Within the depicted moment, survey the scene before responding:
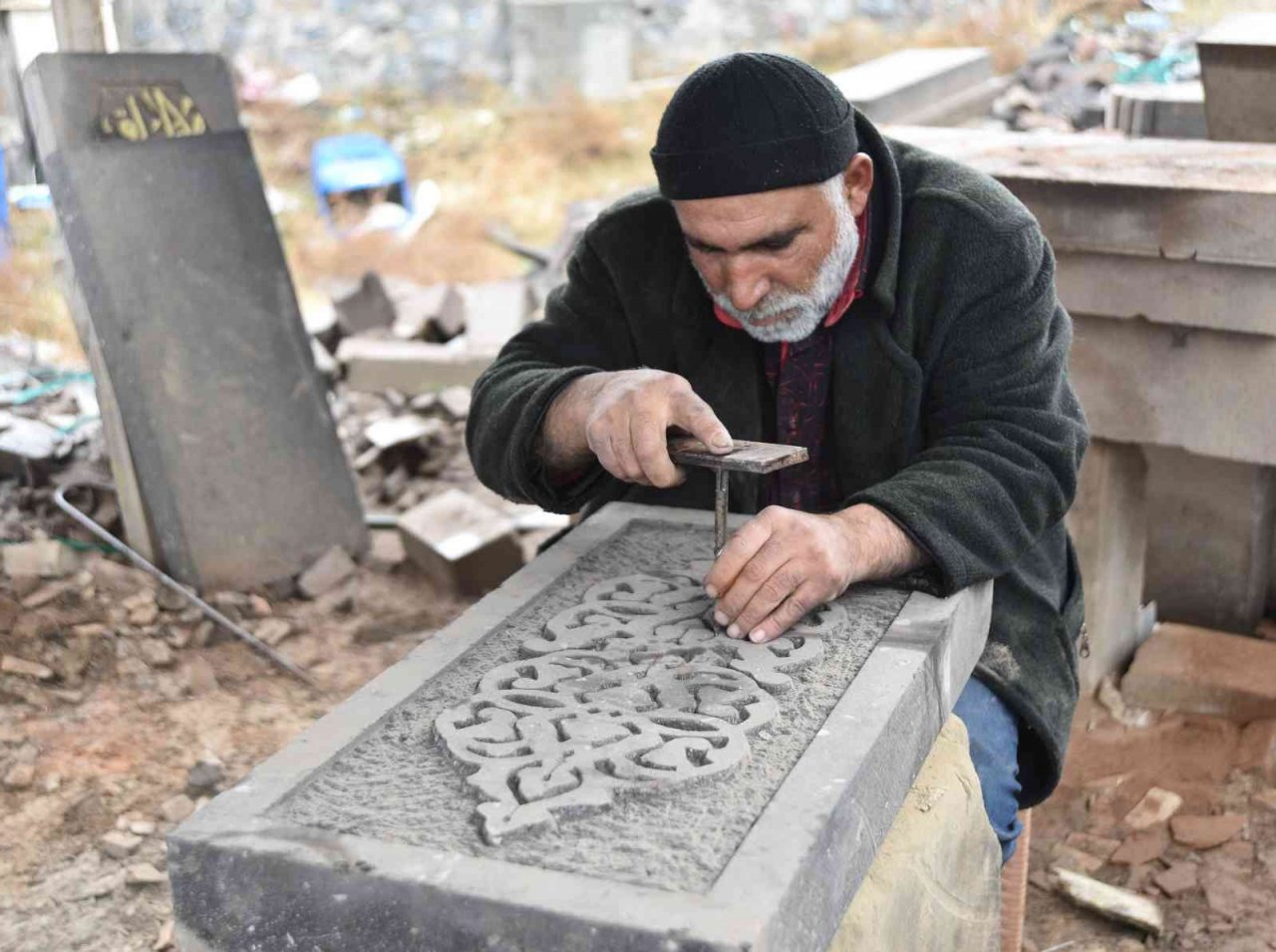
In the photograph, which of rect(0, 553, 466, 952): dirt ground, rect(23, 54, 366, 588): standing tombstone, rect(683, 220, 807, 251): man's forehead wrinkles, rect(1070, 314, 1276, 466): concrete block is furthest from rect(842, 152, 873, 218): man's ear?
rect(23, 54, 366, 588): standing tombstone

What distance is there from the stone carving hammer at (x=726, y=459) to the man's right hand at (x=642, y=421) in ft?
0.05

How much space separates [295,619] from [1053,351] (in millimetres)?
2756

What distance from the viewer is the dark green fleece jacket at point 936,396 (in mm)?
2172

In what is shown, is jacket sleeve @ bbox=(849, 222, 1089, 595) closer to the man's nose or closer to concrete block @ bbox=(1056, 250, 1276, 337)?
the man's nose

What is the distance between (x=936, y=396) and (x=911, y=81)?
15.9 feet

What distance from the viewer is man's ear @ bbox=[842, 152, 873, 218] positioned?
91.7 inches

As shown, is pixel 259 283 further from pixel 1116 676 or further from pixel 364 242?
pixel 364 242

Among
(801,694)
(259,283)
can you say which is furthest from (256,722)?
(801,694)

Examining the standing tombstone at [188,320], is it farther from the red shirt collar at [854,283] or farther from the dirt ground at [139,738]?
the red shirt collar at [854,283]

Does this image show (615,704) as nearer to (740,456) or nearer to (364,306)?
(740,456)

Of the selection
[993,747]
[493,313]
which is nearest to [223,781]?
[993,747]

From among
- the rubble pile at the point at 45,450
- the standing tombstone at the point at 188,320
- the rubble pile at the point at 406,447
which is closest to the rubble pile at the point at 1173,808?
the standing tombstone at the point at 188,320

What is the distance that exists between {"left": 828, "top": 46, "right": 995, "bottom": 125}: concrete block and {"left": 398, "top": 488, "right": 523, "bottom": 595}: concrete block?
91.9 inches

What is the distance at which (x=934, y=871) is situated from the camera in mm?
1937
